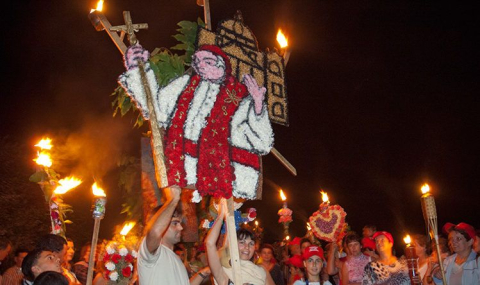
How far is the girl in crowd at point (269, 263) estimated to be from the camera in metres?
8.08

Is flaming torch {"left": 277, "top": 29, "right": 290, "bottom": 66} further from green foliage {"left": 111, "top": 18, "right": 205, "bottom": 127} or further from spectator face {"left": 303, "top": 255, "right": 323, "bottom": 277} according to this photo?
spectator face {"left": 303, "top": 255, "right": 323, "bottom": 277}

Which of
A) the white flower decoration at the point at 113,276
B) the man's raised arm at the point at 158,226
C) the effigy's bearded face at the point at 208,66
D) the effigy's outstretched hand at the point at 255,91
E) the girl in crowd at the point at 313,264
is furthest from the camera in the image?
the girl in crowd at the point at 313,264

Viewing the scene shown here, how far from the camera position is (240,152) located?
181 inches

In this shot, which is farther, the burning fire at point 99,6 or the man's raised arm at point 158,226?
the burning fire at point 99,6

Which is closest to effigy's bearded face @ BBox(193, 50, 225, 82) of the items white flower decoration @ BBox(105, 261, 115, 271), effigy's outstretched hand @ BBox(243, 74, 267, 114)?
effigy's outstretched hand @ BBox(243, 74, 267, 114)

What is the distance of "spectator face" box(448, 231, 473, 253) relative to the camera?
261 inches

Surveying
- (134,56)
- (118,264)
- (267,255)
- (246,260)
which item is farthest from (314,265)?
(134,56)

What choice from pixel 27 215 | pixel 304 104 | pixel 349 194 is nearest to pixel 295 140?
pixel 304 104

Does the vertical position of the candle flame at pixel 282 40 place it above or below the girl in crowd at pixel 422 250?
above

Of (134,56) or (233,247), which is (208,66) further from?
(233,247)

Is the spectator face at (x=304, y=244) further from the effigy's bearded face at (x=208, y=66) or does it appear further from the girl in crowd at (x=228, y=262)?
the effigy's bearded face at (x=208, y=66)

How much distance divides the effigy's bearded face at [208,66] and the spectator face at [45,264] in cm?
212

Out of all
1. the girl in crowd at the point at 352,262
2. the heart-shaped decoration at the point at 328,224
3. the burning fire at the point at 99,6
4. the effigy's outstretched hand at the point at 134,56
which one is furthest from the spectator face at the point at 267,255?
the burning fire at the point at 99,6

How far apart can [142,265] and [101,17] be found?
212 centimetres
